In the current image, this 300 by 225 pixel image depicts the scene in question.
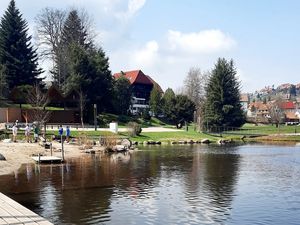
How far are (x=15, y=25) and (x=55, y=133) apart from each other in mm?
30005

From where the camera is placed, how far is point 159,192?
1973 cm

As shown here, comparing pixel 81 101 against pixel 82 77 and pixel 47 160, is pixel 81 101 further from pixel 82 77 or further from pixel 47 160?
pixel 47 160

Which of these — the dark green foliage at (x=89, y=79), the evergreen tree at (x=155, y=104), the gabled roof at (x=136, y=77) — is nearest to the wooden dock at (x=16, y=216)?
the dark green foliage at (x=89, y=79)

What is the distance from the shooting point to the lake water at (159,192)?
Answer: 596 inches

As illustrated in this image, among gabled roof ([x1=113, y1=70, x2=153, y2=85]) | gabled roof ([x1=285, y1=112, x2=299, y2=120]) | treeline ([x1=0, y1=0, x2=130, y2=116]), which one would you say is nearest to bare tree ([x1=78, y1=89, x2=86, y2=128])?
treeline ([x1=0, y1=0, x2=130, y2=116])

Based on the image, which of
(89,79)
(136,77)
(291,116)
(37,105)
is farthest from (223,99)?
(291,116)

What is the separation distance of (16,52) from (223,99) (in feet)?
116

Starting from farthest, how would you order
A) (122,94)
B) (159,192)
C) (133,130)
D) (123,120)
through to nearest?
1. (122,94)
2. (123,120)
3. (133,130)
4. (159,192)

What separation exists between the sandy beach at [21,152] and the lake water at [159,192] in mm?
1172

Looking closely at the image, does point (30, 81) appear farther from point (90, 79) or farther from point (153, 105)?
point (153, 105)

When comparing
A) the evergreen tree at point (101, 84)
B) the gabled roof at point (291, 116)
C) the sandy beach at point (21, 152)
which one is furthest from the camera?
the gabled roof at point (291, 116)

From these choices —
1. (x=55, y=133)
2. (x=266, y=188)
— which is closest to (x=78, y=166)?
(x=266, y=188)

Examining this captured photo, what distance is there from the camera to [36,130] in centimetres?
4209

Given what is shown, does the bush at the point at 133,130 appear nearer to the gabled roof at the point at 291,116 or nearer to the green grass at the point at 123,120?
the green grass at the point at 123,120
